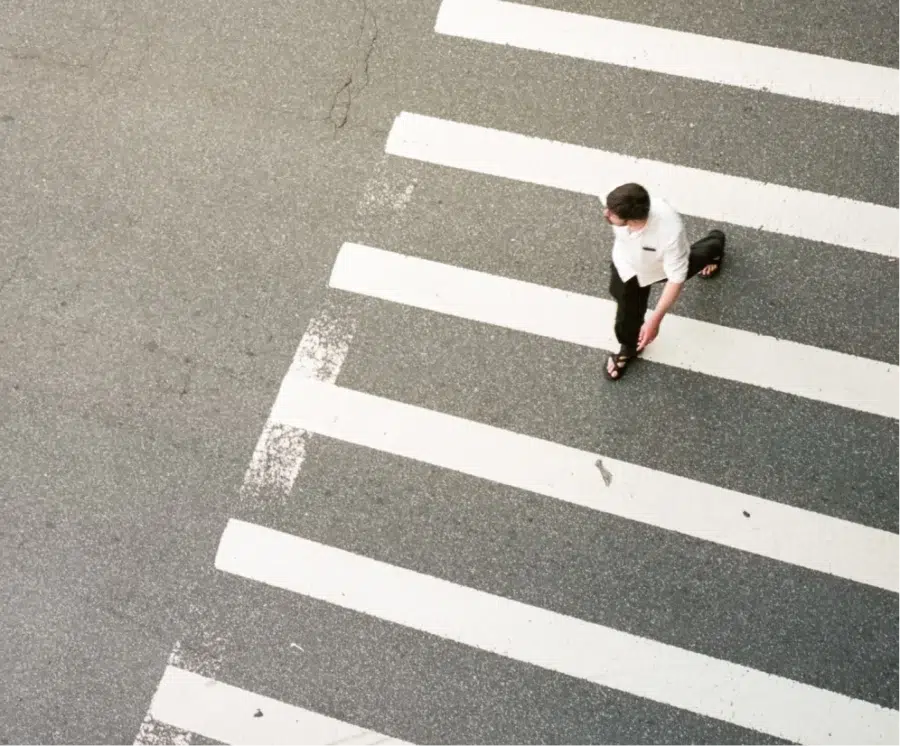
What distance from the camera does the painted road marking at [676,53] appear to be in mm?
5398

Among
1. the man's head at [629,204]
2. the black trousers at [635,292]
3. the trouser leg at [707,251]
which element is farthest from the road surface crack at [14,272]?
the trouser leg at [707,251]

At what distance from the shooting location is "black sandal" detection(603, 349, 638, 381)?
4941 millimetres

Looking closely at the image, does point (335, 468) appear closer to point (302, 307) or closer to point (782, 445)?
point (302, 307)

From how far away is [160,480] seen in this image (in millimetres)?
5277

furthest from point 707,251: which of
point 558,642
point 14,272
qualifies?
point 14,272

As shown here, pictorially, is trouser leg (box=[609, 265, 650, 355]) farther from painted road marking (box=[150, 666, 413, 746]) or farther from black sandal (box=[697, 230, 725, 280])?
painted road marking (box=[150, 666, 413, 746])

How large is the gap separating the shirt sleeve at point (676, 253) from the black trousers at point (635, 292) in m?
0.24

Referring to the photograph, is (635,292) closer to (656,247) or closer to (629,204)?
(656,247)

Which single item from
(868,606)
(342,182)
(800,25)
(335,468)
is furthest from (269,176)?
(868,606)

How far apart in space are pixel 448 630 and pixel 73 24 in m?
5.88

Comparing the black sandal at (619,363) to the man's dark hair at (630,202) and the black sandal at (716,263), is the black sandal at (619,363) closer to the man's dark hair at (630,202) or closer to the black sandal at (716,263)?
the black sandal at (716,263)

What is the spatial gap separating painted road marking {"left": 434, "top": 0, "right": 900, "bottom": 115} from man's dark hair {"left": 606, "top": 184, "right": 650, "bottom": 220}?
2390mm

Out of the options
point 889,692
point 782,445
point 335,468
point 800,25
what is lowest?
point 335,468

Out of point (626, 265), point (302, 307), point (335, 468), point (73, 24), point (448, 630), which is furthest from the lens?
point (73, 24)
